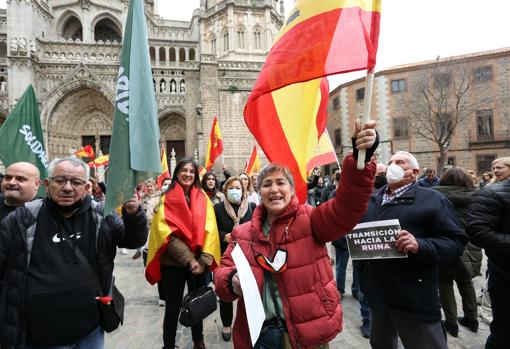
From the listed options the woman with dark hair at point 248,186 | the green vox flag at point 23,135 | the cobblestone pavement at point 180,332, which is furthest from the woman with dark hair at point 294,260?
the green vox flag at point 23,135

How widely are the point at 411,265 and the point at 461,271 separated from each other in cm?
194

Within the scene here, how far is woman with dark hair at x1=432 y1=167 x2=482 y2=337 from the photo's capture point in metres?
3.46

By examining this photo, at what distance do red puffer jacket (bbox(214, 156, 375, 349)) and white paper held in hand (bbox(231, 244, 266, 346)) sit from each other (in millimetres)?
96

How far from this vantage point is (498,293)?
7.77ft

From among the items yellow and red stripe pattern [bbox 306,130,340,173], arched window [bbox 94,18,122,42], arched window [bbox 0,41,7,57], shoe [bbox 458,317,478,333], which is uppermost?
arched window [bbox 94,18,122,42]

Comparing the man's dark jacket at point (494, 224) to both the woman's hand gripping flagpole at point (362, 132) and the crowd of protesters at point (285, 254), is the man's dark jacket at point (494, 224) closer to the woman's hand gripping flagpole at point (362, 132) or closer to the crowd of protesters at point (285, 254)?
the crowd of protesters at point (285, 254)

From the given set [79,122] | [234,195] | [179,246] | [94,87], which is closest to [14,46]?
[94,87]

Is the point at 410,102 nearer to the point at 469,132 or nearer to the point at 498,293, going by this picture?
the point at 469,132

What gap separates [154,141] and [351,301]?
382 centimetres

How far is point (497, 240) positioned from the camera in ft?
7.35

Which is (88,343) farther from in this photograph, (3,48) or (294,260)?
(3,48)

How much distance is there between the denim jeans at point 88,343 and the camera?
1855mm

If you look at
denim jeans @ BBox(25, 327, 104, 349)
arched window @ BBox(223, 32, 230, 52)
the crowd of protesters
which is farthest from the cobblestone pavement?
arched window @ BBox(223, 32, 230, 52)

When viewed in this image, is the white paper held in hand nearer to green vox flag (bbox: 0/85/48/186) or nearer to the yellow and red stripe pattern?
the yellow and red stripe pattern
